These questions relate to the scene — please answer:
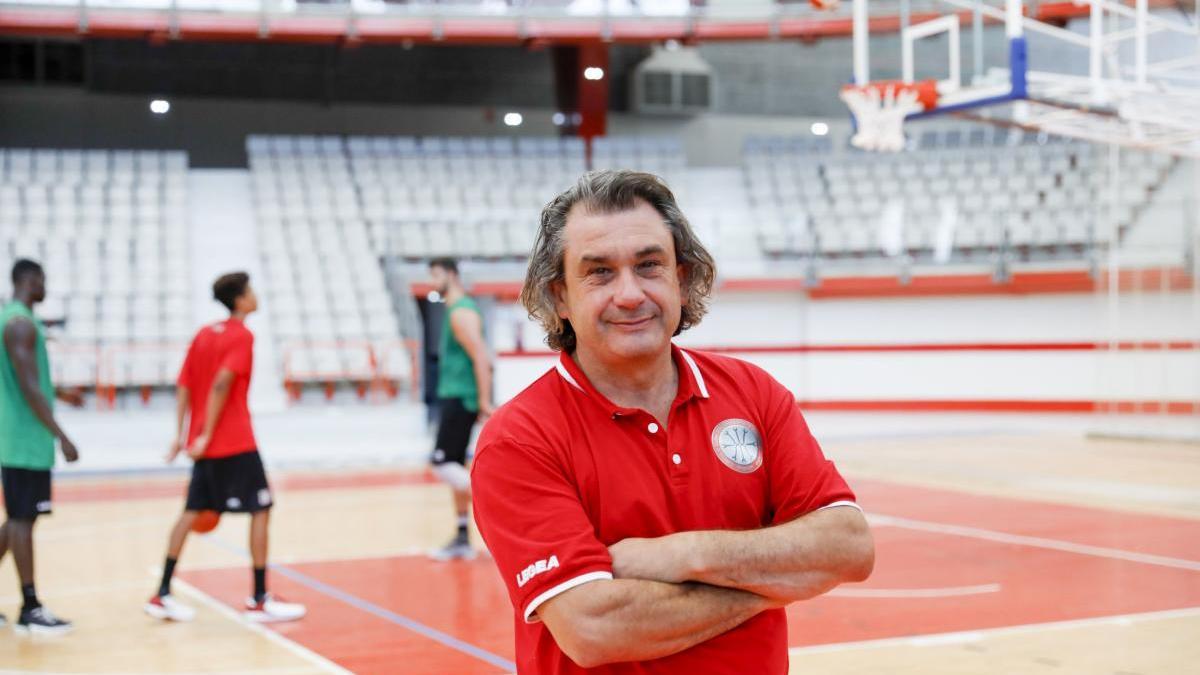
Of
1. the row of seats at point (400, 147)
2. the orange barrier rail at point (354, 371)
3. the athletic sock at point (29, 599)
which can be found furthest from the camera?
the row of seats at point (400, 147)

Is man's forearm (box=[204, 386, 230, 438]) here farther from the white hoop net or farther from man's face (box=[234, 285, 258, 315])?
the white hoop net

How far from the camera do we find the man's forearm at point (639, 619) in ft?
8.18

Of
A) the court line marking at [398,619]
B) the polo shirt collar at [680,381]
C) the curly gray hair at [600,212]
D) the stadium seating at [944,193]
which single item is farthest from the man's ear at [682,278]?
the stadium seating at [944,193]

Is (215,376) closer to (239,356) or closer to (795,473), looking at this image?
(239,356)

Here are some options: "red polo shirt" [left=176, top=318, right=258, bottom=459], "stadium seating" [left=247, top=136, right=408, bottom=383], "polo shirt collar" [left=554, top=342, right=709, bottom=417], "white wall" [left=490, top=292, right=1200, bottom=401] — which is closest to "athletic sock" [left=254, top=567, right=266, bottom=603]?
"red polo shirt" [left=176, top=318, right=258, bottom=459]

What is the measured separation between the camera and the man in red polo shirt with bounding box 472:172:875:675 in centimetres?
254

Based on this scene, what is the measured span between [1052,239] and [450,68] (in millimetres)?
13139

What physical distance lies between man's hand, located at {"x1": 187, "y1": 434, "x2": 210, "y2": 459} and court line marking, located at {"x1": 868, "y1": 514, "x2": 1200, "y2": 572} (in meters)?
5.46

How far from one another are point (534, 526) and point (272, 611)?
4958 millimetres

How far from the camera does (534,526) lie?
255cm

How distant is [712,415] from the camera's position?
2.76 m

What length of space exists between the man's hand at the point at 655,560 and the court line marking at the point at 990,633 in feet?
12.1

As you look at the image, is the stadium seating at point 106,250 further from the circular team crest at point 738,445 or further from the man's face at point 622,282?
the circular team crest at point 738,445

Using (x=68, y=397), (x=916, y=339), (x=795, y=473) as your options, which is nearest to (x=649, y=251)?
(x=795, y=473)
